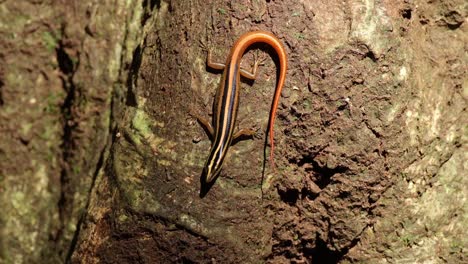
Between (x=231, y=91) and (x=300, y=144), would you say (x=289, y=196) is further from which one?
(x=231, y=91)

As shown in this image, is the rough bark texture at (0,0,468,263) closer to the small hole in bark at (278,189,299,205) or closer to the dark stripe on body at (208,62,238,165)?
the small hole in bark at (278,189,299,205)

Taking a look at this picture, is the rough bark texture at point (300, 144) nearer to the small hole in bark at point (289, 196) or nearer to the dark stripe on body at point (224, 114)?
the small hole in bark at point (289, 196)

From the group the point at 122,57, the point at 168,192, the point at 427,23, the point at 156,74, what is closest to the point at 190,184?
the point at 168,192

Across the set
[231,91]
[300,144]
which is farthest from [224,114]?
[300,144]

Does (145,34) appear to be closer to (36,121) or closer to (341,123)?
(36,121)

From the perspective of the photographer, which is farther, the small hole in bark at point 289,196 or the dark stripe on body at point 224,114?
the small hole in bark at point 289,196

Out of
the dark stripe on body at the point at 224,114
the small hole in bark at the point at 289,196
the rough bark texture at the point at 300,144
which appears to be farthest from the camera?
the small hole in bark at the point at 289,196

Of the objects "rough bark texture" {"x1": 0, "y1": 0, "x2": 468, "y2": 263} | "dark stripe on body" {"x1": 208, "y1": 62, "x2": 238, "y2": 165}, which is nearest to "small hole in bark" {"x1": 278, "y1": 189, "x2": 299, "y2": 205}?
"rough bark texture" {"x1": 0, "y1": 0, "x2": 468, "y2": 263}

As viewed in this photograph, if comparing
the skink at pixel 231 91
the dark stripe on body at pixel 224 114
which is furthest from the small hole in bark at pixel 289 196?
the dark stripe on body at pixel 224 114
